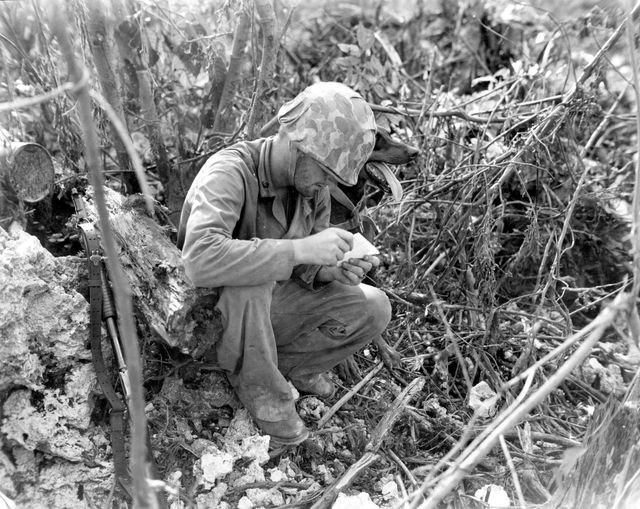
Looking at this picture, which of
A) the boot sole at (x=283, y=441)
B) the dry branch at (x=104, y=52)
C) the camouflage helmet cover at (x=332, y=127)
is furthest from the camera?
the dry branch at (x=104, y=52)

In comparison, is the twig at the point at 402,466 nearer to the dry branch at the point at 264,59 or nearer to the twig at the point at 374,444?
the twig at the point at 374,444

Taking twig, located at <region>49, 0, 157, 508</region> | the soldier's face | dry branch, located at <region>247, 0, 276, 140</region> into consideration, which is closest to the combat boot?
the soldier's face

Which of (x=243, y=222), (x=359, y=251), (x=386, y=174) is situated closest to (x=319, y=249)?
(x=359, y=251)

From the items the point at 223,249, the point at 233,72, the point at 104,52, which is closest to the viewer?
the point at 223,249

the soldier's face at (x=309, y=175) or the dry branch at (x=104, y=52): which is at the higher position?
the dry branch at (x=104, y=52)

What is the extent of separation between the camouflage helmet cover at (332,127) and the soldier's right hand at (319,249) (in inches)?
11.0

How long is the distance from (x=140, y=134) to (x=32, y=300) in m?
1.72

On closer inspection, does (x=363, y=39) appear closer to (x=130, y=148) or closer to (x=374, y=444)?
(x=374, y=444)

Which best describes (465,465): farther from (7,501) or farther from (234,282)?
(7,501)

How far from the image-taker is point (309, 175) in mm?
2912

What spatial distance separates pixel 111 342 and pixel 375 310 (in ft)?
3.88

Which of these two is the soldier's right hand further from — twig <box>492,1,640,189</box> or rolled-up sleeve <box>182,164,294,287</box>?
twig <box>492,1,640,189</box>

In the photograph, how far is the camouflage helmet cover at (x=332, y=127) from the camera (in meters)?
2.80

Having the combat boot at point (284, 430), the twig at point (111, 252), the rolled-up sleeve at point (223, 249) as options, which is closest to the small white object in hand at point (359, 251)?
the rolled-up sleeve at point (223, 249)
